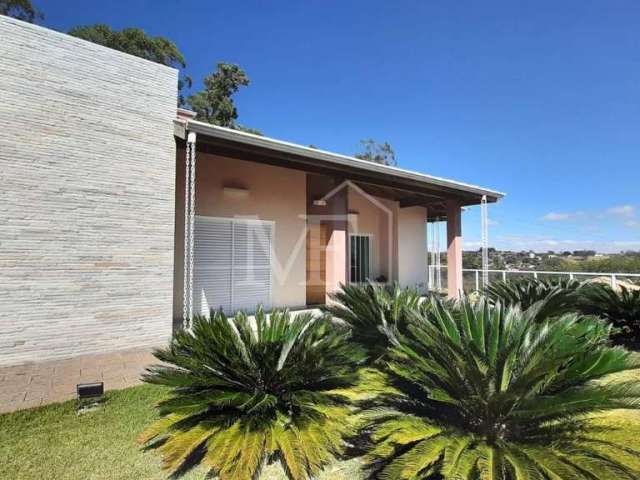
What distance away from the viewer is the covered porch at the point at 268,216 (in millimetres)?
8805

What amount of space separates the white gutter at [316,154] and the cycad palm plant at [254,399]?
4270 mm

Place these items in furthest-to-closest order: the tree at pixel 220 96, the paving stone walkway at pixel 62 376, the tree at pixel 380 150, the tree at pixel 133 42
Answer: the tree at pixel 380 150, the tree at pixel 220 96, the tree at pixel 133 42, the paving stone walkway at pixel 62 376

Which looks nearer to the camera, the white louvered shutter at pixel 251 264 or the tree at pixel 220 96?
the white louvered shutter at pixel 251 264

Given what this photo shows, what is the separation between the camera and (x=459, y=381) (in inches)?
124

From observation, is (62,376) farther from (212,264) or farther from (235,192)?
(235,192)

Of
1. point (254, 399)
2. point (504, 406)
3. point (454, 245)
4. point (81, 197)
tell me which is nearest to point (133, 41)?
point (81, 197)

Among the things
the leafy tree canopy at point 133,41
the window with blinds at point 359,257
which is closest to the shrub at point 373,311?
the window with blinds at point 359,257

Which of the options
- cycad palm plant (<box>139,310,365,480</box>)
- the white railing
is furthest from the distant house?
the white railing

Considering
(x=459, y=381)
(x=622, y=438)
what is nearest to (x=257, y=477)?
(x=459, y=381)

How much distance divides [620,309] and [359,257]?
8.86 meters

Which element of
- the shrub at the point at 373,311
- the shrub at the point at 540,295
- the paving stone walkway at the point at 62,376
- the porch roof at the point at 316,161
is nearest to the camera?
the paving stone walkway at the point at 62,376

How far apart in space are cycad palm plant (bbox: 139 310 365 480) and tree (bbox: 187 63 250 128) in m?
28.9

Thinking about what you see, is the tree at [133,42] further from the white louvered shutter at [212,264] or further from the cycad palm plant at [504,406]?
the cycad palm plant at [504,406]

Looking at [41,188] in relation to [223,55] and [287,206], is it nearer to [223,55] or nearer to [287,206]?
[287,206]
